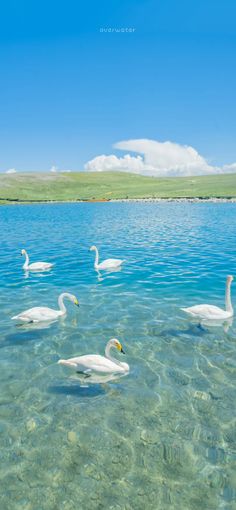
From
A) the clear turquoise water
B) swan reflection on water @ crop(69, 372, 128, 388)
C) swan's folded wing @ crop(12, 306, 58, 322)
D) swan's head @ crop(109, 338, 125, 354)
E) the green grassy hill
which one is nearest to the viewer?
the clear turquoise water

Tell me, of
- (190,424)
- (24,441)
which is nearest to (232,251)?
(190,424)

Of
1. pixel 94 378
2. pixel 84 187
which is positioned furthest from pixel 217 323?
pixel 84 187

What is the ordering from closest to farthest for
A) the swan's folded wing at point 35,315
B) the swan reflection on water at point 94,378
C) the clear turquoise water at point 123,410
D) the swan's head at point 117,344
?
1. the clear turquoise water at point 123,410
2. the swan's head at point 117,344
3. the swan reflection on water at point 94,378
4. the swan's folded wing at point 35,315

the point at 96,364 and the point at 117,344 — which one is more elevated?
the point at 117,344

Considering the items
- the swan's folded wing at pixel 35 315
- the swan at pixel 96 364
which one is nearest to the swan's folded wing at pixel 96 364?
the swan at pixel 96 364

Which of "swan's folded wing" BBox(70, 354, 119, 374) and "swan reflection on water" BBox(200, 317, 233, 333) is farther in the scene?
"swan reflection on water" BBox(200, 317, 233, 333)

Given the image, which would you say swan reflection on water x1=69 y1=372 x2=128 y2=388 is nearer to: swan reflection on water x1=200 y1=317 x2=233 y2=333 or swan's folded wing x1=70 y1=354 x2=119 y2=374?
swan's folded wing x1=70 y1=354 x2=119 y2=374

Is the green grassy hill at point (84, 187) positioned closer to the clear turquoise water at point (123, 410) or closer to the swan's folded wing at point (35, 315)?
the clear turquoise water at point (123, 410)

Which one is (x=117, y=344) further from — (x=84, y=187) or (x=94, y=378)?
(x=84, y=187)

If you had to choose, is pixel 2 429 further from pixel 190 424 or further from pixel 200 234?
pixel 200 234

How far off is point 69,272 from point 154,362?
13.0m

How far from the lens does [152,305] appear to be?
51.6ft

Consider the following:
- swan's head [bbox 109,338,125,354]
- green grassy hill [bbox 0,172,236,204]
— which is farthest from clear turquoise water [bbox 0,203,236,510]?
green grassy hill [bbox 0,172,236,204]

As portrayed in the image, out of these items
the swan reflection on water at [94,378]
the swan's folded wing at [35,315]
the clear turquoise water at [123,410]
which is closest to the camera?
the clear turquoise water at [123,410]
